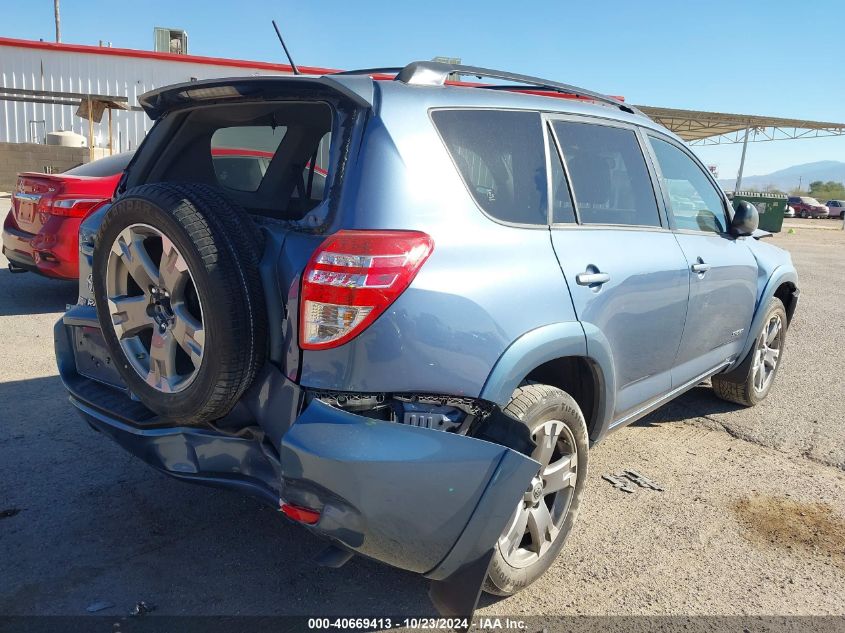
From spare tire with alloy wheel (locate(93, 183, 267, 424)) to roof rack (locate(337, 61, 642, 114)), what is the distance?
779 millimetres

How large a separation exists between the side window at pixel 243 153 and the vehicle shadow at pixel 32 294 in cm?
435

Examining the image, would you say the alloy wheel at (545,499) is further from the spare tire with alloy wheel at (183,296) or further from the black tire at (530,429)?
the spare tire with alloy wheel at (183,296)

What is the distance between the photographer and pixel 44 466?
355 centimetres

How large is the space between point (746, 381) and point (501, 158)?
306cm

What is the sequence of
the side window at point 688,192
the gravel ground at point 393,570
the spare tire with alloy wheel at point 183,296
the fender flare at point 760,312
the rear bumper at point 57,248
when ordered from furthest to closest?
the rear bumper at point 57,248
the fender flare at point 760,312
the side window at point 688,192
the gravel ground at point 393,570
the spare tire with alloy wheel at point 183,296

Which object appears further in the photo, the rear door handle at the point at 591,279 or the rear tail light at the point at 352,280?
the rear door handle at the point at 591,279

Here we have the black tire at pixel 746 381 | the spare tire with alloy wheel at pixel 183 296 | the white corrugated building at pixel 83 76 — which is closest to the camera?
the spare tire with alloy wheel at pixel 183 296

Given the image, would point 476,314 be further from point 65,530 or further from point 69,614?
point 65,530

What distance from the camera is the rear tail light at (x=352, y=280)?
209cm

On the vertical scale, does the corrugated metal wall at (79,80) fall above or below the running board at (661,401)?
above

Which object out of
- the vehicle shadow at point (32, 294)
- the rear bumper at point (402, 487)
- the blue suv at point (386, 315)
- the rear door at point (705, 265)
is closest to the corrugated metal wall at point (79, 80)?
the vehicle shadow at point (32, 294)

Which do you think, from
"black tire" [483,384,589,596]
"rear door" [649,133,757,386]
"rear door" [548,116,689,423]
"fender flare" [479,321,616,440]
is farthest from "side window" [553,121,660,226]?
"black tire" [483,384,589,596]

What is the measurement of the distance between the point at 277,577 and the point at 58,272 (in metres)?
4.90

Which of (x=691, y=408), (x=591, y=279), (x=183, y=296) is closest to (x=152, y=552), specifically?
(x=183, y=296)
